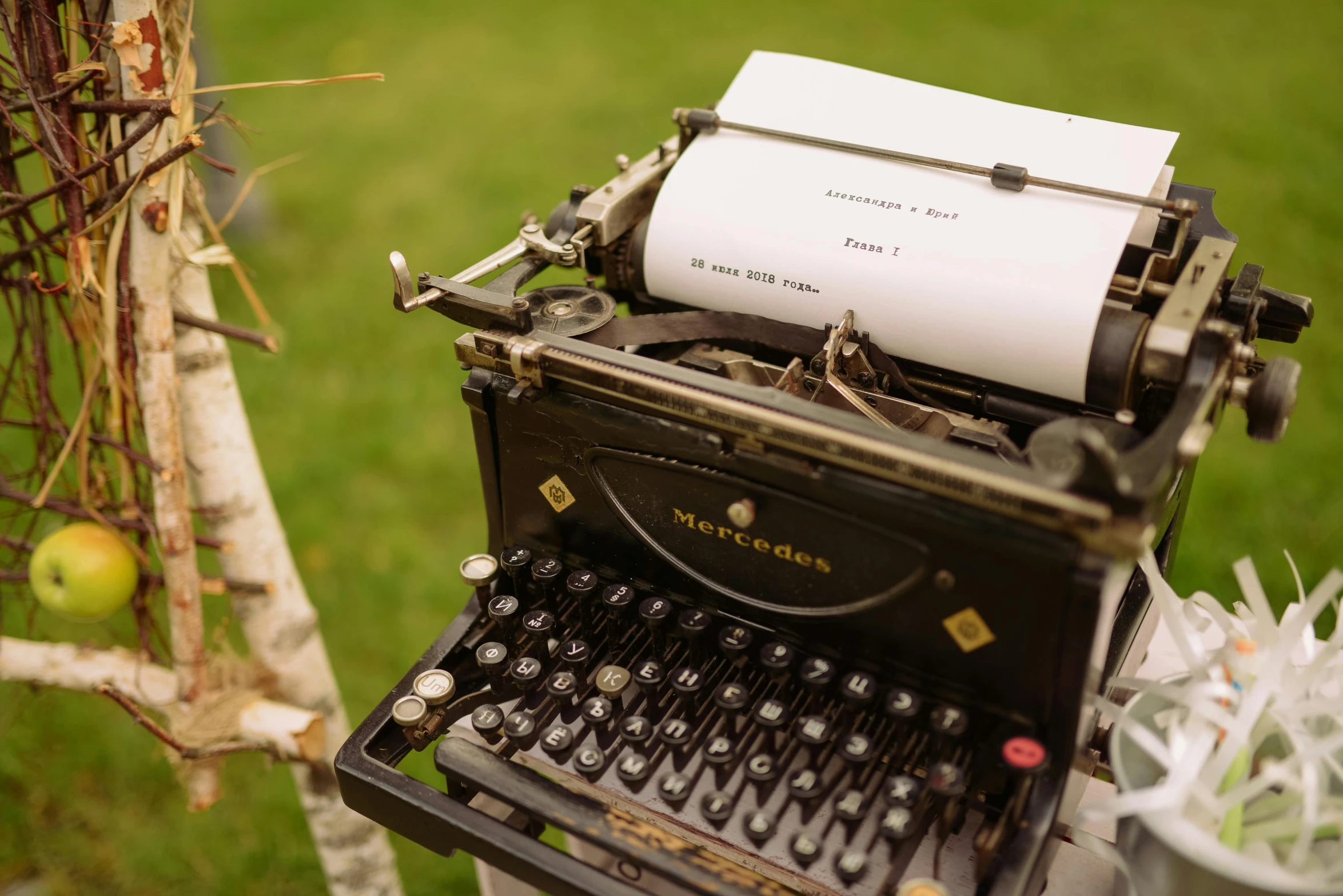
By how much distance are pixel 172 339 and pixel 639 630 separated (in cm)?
101

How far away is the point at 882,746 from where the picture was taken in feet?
5.66

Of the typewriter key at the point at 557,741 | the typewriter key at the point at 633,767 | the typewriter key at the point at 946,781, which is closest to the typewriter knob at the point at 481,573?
the typewriter key at the point at 557,741

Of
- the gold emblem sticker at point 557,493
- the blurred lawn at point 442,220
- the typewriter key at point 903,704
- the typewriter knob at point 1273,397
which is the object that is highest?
the typewriter knob at point 1273,397

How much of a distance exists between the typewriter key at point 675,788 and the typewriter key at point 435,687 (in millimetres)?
428

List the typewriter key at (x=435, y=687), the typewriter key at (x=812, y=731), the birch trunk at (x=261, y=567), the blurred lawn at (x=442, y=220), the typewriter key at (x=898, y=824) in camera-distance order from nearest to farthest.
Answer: the typewriter key at (x=898, y=824), the typewriter key at (x=812, y=731), the typewriter key at (x=435, y=687), the birch trunk at (x=261, y=567), the blurred lawn at (x=442, y=220)

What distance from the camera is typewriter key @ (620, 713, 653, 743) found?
1770 millimetres

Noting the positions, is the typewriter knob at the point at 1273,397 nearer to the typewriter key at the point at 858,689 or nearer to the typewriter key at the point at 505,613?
the typewriter key at the point at 858,689

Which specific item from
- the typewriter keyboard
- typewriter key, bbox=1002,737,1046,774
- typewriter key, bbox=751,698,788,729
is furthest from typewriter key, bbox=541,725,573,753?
typewriter key, bbox=1002,737,1046,774

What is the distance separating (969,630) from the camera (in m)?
1.66

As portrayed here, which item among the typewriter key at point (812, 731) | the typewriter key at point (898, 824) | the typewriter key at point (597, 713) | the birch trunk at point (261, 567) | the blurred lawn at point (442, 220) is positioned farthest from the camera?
the blurred lawn at point (442, 220)

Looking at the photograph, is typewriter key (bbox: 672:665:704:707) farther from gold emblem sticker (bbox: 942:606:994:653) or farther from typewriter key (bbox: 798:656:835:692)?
gold emblem sticker (bbox: 942:606:994:653)

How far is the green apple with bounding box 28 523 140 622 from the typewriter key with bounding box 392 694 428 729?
29.5 inches

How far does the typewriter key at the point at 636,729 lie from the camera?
1.77 metres

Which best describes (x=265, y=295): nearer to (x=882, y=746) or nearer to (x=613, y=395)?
(x=613, y=395)
